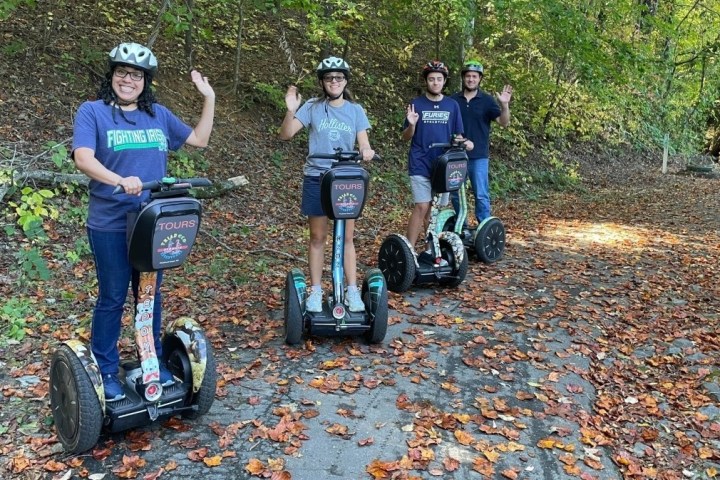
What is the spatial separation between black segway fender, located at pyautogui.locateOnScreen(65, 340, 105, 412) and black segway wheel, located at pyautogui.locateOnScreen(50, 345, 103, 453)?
0.05ft

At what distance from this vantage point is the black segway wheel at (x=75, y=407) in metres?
3.14

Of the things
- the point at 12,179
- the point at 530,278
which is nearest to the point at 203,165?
the point at 12,179

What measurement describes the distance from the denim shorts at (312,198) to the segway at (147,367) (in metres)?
1.50

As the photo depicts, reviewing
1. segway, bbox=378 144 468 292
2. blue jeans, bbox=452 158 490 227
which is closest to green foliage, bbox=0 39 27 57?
segway, bbox=378 144 468 292

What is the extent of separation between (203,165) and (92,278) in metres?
3.49

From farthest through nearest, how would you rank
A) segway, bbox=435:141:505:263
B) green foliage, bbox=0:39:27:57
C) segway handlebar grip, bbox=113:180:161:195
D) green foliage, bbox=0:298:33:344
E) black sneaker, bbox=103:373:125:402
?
green foliage, bbox=0:39:27:57, segway, bbox=435:141:505:263, green foliage, bbox=0:298:33:344, black sneaker, bbox=103:373:125:402, segway handlebar grip, bbox=113:180:161:195

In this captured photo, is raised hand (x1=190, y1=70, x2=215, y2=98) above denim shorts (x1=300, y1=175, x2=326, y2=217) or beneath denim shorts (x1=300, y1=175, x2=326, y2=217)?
above

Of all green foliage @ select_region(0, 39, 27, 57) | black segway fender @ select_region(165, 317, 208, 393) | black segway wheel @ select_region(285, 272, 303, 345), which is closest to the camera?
black segway fender @ select_region(165, 317, 208, 393)

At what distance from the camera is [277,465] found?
3232 millimetres

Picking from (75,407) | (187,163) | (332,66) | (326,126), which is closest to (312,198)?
(326,126)

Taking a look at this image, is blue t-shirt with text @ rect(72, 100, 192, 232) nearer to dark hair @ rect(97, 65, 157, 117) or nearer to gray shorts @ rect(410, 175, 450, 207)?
dark hair @ rect(97, 65, 157, 117)

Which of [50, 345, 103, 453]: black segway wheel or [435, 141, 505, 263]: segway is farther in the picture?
[435, 141, 505, 263]: segway

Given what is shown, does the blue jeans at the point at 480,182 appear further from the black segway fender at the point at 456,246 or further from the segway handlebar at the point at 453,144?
the segway handlebar at the point at 453,144

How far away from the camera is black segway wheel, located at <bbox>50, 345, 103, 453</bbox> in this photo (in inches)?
123
